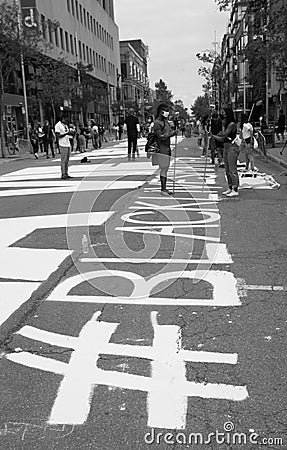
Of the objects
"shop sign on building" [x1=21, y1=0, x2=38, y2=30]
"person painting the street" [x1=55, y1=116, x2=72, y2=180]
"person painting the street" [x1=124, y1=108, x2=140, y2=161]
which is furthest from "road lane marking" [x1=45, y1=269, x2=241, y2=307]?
"shop sign on building" [x1=21, y1=0, x2=38, y2=30]

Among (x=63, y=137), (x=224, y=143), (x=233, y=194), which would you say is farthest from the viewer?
(x=63, y=137)

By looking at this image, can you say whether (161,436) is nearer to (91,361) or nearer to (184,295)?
(91,361)

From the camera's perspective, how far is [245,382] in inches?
140

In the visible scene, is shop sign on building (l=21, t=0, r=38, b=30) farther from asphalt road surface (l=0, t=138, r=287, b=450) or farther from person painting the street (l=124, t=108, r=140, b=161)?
asphalt road surface (l=0, t=138, r=287, b=450)

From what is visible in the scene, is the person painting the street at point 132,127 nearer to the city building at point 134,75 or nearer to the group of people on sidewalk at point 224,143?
the group of people on sidewalk at point 224,143

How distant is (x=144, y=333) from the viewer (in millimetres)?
4398

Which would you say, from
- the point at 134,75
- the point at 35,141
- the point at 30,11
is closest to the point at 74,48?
the point at 30,11

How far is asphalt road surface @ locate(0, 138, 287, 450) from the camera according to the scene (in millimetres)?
3102

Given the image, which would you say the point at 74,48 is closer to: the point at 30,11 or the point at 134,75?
the point at 30,11

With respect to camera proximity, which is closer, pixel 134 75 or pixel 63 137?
pixel 63 137

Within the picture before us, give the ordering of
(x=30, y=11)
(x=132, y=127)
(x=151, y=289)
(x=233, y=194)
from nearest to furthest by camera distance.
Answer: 1. (x=151, y=289)
2. (x=233, y=194)
3. (x=132, y=127)
4. (x=30, y=11)

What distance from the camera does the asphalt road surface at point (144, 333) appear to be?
3.10 metres

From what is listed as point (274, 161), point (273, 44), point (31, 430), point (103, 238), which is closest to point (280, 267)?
point (103, 238)

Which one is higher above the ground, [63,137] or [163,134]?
[163,134]
